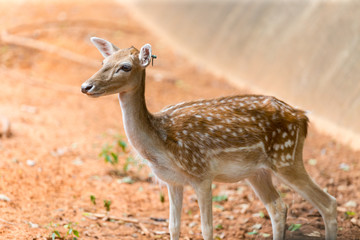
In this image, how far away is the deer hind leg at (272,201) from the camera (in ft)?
16.4

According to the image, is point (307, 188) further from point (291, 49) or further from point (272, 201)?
point (291, 49)

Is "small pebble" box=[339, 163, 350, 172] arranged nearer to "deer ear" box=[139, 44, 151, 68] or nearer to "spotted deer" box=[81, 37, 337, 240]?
"spotted deer" box=[81, 37, 337, 240]

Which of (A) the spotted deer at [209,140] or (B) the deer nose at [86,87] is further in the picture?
(A) the spotted deer at [209,140]

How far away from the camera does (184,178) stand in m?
4.56

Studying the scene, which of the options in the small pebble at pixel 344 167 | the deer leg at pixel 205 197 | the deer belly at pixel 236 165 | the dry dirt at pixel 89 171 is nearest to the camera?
the deer leg at pixel 205 197

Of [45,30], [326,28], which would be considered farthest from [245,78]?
[45,30]

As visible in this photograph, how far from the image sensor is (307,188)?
4801 mm

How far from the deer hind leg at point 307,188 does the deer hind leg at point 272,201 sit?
27 centimetres

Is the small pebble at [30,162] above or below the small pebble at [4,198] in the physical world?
below

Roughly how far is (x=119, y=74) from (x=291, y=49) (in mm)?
7416

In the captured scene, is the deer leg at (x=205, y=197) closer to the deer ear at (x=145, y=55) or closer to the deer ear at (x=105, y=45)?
the deer ear at (x=145, y=55)

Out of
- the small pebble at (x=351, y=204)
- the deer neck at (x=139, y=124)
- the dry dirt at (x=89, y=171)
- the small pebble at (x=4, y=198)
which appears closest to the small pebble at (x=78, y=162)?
the dry dirt at (x=89, y=171)

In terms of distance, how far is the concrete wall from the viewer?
8672 millimetres

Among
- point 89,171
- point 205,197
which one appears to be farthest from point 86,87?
point 89,171
